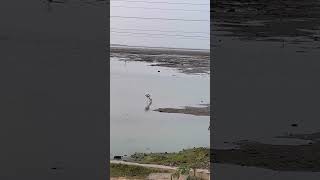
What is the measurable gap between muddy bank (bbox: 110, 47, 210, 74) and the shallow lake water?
0.71 metres

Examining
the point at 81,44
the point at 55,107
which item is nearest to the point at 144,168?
the point at 55,107

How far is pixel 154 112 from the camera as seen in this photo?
739cm

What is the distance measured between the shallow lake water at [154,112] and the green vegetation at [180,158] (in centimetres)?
24

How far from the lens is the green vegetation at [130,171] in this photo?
384cm

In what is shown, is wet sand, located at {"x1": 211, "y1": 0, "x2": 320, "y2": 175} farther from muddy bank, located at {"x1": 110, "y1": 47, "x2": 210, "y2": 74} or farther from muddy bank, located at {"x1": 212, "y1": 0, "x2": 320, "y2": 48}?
muddy bank, located at {"x1": 110, "y1": 47, "x2": 210, "y2": 74}

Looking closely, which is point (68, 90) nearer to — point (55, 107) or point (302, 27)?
point (55, 107)

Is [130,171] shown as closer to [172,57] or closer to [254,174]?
[254,174]

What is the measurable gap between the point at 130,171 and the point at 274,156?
1.17m

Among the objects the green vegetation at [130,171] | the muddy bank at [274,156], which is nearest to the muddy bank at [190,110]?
the green vegetation at [130,171]

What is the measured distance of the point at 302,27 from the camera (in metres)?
4.63

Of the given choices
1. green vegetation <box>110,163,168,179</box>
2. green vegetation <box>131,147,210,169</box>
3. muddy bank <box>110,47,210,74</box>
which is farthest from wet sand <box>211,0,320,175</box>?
muddy bank <box>110,47,210,74</box>

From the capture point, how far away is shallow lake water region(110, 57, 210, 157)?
17.9 feet

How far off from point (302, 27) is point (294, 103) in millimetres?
929

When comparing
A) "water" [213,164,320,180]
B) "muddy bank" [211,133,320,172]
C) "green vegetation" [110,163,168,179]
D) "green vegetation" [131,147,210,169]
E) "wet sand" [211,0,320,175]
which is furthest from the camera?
"green vegetation" [131,147,210,169]
